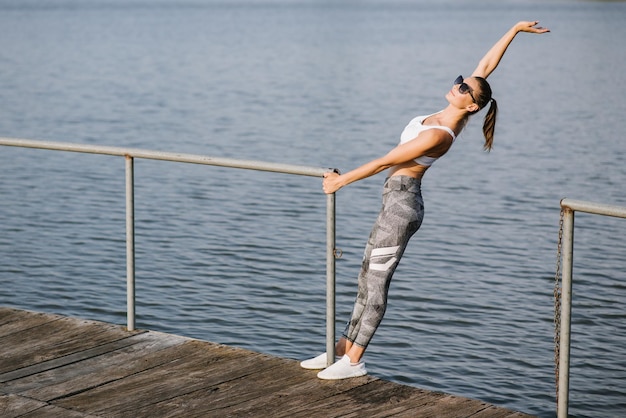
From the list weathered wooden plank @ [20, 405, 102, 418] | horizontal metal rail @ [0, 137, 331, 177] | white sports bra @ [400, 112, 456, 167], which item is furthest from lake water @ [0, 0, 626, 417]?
weathered wooden plank @ [20, 405, 102, 418]

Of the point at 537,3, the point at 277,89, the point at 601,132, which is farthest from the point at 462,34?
the point at 537,3

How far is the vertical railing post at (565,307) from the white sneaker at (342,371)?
1.02 metres

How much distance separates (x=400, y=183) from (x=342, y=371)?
980 millimetres

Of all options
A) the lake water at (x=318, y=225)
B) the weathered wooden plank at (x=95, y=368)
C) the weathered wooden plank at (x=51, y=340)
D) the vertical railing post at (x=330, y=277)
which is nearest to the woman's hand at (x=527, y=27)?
the vertical railing post at (x=330, y=277)

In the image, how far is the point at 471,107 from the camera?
518 centimetres

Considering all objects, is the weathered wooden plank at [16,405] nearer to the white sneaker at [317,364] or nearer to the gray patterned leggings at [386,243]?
the white sneaker at [317,364]

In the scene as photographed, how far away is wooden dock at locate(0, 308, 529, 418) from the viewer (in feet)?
17.0

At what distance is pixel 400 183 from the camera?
5.28 m

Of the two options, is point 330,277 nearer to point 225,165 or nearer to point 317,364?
point 317,364

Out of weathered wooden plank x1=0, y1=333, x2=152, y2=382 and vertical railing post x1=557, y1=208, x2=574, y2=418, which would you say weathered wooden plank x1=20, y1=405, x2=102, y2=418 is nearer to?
weathered wooden plank x1=0, y1=333, x2=152, y2=382

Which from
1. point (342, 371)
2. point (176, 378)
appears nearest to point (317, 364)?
point (342, 371)

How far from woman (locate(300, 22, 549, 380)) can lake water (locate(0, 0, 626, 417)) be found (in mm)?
3311

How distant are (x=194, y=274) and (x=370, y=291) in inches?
260

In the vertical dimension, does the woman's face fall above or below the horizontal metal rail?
above
